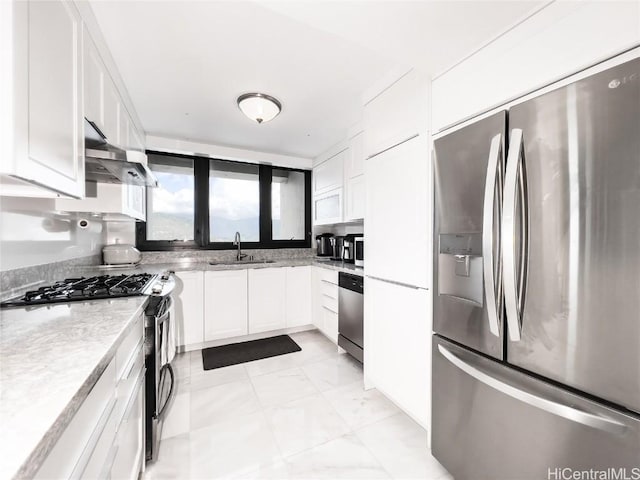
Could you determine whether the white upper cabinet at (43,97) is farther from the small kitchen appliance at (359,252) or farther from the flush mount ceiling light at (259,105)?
the small kitchen appliance at (359,252)

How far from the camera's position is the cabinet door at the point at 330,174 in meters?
3.11

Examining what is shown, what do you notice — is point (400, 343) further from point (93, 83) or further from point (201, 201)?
point (201, 201)

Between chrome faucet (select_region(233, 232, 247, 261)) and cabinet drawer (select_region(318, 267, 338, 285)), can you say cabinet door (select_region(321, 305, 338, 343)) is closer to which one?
cabinet drawer (select_region(318, 267, 338, 285))

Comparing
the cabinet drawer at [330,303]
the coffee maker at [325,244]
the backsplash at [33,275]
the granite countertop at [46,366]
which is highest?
the coffee maker at [325,244]

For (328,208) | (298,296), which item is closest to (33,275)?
(298,296)

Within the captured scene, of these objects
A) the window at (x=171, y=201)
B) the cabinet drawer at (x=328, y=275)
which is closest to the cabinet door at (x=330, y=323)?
the cabinet drawer at (x=328, y=275)

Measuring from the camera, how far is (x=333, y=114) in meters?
2.52

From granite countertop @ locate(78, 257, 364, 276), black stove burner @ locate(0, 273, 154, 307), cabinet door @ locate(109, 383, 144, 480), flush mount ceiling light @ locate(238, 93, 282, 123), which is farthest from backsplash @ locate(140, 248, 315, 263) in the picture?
cabinet door @ locate(109, 383, 144, 480)

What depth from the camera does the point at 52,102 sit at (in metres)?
0.95

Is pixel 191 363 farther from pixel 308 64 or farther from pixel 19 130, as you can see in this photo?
pixel 308 64

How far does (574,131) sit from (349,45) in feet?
4.19

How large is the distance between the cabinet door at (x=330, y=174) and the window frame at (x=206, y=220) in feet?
1.18

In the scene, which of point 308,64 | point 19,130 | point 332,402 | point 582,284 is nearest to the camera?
point 19,130

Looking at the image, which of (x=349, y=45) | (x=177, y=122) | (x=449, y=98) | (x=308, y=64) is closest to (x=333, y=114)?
(x=308, y=64)
